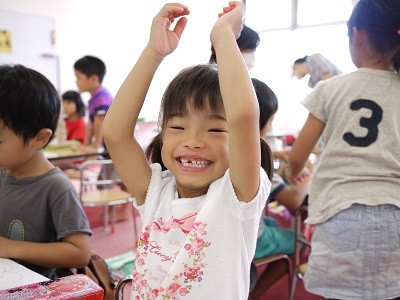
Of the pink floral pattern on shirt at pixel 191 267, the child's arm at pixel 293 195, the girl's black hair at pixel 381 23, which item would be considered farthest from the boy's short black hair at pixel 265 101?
the pink floral pattern on shirt at pixel 191 267

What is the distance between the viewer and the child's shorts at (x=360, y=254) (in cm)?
124

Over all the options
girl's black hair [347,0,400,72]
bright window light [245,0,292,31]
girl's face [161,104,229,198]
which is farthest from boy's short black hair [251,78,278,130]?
bright window light [245,0,292,31]

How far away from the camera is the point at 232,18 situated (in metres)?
0.88

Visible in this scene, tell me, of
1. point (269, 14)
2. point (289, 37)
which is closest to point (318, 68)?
point (289, 37)

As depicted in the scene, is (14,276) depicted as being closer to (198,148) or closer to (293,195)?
(198,148)

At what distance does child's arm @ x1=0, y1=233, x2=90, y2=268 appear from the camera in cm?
111

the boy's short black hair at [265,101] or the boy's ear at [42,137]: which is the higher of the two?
the boy's short black hair at [265,101]

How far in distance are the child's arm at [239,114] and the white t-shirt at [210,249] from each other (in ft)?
0.11

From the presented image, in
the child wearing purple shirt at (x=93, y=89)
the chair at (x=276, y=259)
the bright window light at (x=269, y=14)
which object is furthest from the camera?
the bright window light at (x=269, y=14)

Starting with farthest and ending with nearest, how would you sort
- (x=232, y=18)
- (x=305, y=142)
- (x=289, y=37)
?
(x=289, y=37) < (x=305, y=142) < (x=232, y=18)

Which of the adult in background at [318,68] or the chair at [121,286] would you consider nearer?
the chair at [121,286]

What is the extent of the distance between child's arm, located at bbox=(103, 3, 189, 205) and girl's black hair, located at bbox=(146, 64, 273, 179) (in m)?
0.06

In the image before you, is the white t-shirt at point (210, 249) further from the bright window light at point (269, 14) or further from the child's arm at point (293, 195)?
the bright window light at point (269, 14)

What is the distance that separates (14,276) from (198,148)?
480 millimetres
